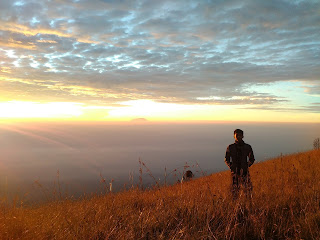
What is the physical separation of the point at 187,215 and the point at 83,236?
5.32 ft

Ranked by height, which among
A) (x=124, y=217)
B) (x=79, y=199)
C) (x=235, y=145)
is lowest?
(x=79, y=199)

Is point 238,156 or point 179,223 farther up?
point 238,156

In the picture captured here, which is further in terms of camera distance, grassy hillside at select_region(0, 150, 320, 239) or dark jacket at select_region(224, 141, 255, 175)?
dark jacket at select_region(224, 141, 255, 175)

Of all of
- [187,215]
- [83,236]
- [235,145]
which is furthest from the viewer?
[235,145]

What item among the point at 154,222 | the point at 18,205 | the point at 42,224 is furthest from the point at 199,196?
the point at 18,205

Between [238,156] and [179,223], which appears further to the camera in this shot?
[238,156]

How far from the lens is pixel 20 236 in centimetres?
277

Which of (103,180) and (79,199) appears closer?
(103,180)

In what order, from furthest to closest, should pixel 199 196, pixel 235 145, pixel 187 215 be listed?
pixel 235 145, pixel 199 196, pixel 187 215

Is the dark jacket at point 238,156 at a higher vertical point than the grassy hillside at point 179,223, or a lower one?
higher

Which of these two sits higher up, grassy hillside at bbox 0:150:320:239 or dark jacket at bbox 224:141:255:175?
dark jacket at bbox 224:141:255:175

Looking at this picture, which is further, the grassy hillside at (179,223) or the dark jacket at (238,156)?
the dark jacket at (238,156)

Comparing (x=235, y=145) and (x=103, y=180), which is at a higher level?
(x=235, y=145)

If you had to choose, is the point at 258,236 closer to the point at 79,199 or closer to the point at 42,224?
the point at 42,224
